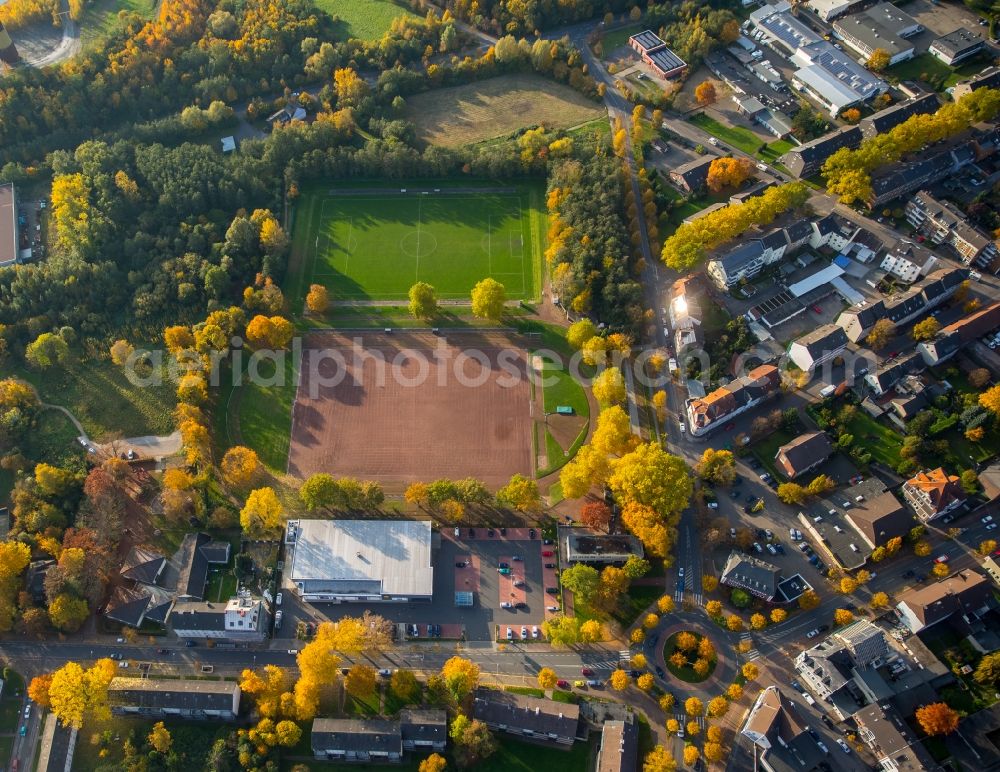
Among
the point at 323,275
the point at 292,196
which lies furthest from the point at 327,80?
the point at 323,275

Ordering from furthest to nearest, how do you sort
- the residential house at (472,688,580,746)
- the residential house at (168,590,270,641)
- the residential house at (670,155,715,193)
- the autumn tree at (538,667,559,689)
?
the residential house at (670,155,715,193)
the residential house at (168,590,270,641)
the autumn tree at (538,667,559,689)
the residential house at (472,688,580,746)

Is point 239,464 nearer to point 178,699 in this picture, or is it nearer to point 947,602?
A: point 178,699

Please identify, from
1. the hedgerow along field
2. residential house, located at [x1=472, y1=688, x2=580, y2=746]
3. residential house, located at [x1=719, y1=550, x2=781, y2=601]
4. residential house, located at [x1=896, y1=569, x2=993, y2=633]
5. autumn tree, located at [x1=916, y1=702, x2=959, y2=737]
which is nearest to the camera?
autumn tree, located at [x1=916, y1=702, x2=959, y2=737]

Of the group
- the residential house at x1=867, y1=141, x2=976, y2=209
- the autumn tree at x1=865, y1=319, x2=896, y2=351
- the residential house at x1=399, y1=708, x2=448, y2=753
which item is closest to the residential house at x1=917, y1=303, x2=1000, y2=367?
the autumn tree at x1=865, y1=319, x2=896, y2=351

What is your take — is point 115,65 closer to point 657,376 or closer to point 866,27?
point 657,376

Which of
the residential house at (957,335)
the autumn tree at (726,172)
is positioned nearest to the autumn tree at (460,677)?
the residential house at (957,335)

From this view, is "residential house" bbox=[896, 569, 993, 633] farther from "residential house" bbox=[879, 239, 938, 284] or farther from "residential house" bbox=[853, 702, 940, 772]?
"residential house" bbox=[879, 239, 938, 284]
